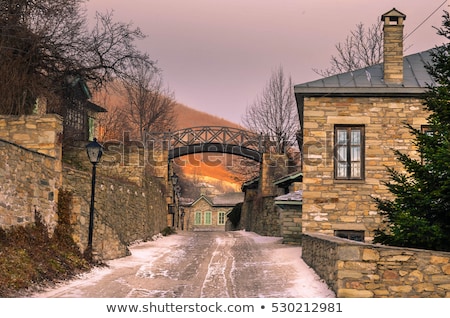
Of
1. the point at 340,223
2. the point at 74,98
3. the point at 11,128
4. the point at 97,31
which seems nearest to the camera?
the point at 11,128

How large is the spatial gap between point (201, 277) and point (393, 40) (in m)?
8.39

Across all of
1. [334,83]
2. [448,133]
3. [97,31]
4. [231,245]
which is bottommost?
[231,245]

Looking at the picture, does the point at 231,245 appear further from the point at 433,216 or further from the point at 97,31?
the point at 433,216

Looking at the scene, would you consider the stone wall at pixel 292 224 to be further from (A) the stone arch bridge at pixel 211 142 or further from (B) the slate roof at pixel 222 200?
(B) the slate roof at pixel 222 200

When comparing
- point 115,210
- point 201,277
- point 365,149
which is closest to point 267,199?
point 115,210

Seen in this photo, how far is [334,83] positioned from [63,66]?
30.1ft

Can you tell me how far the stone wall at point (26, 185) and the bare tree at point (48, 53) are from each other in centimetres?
515

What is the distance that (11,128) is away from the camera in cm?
1305

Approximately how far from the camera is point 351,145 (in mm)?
15734

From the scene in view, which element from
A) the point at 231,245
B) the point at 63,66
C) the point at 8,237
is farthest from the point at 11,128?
the point at 231,245

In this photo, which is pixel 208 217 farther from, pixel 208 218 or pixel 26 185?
pixel 26 185

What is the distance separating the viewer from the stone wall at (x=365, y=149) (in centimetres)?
1545

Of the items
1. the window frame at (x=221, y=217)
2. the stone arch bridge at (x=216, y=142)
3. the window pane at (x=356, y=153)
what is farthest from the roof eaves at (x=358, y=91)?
the window frame at (x=221, y=217)
